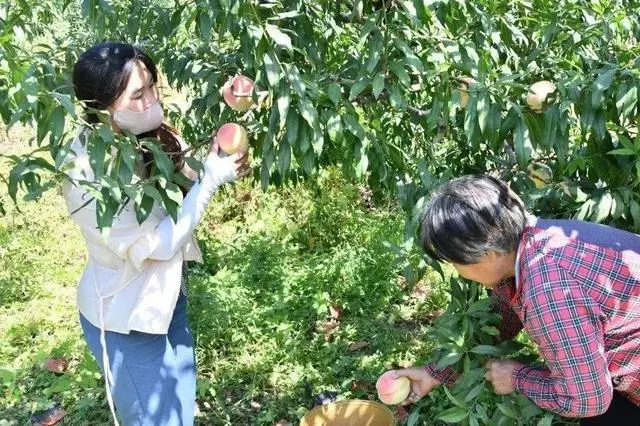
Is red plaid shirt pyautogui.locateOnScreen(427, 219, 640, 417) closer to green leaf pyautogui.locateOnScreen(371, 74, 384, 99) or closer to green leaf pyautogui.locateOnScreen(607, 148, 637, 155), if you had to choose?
green leaf pyautogui.locateOnScreen(607, 148, 637, 155)

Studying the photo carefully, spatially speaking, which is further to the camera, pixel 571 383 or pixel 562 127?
pixel 562 127

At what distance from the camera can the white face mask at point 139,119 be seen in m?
1.95

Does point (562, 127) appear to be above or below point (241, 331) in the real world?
above

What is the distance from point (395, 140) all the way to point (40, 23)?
5.33 ft

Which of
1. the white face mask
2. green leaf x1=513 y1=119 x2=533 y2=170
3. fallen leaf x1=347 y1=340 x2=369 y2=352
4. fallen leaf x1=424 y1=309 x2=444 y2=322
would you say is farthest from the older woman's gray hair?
fallen leaf x1=424 y1=309 x2=444 y2=322

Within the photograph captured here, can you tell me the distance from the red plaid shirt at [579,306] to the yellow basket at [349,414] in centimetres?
77

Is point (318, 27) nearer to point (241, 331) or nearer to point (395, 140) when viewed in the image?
point (395, 140)

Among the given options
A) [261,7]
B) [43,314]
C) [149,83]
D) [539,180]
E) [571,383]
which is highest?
[261,7]

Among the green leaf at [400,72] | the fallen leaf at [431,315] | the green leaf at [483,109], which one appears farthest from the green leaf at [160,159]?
the fallen leaf at [431,315]

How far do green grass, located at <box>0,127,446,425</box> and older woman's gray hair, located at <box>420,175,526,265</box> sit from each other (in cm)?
108

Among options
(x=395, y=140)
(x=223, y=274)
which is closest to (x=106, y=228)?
(x=395, y=140)

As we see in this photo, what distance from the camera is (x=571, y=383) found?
4.98 feet

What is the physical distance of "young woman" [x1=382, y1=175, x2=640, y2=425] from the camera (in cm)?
147

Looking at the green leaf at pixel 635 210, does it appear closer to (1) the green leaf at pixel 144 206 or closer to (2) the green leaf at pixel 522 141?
(2) the green leaf at pixel 522 141
